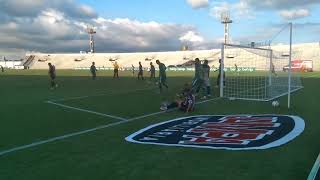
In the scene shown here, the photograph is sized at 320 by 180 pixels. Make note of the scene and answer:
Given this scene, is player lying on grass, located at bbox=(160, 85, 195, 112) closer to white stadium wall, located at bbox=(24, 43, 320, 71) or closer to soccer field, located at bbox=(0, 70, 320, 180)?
soccer field, located at bbox=(0, 70, 320, 180)

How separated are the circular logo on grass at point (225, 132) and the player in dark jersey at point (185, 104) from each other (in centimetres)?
166

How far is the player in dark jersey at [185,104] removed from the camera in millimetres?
15766

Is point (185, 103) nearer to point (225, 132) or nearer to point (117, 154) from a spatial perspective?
point (225, 132)

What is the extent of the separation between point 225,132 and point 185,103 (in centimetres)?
491

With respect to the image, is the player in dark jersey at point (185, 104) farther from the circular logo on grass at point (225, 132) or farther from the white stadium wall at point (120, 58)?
the white stadium wall at point (120, 58)

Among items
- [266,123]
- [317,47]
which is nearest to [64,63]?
[317,47]

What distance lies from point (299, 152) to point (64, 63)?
129 metres

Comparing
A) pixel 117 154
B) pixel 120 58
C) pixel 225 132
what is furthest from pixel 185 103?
pixel 120 58

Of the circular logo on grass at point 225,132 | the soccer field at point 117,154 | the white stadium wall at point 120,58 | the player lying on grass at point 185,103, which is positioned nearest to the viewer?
the soccer field at point 117,154

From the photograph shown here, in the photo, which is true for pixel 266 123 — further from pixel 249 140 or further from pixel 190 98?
pixel 190 98

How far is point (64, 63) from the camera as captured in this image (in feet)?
436

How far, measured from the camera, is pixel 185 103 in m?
15.8

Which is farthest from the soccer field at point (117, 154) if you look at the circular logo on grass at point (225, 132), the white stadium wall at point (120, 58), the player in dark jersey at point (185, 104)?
the white stadium wall at point (120, 58)

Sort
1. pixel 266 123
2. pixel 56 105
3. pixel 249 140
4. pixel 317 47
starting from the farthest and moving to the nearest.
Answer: pixel 317 47, pixel 56 105, pixel 266 123, pixel 249 140
